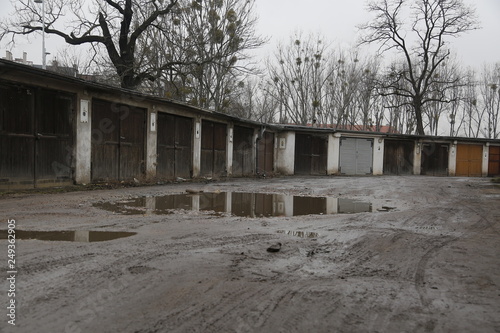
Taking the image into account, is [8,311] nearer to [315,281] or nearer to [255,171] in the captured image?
[315,281]

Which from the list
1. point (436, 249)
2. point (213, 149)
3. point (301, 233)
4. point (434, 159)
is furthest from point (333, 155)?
point (436, 249)

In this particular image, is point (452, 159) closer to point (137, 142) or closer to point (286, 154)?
point (286, 154)

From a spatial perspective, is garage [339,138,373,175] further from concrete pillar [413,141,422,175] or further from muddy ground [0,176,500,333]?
muddy ground [0,176,500,333]

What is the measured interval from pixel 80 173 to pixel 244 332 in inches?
389

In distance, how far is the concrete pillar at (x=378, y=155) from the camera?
2669cm

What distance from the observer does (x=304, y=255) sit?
14.6 feet

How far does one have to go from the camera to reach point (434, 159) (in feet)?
93.4

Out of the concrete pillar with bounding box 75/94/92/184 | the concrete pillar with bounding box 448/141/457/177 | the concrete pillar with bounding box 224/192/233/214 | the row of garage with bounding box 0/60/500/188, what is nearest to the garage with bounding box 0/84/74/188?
the row of garage with bounding box 0/60/500/188

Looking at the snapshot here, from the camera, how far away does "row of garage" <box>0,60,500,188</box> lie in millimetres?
9555

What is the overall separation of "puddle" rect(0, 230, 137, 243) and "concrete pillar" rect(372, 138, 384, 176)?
23.7 meters

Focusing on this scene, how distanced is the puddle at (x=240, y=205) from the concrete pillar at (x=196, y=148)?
5986mm

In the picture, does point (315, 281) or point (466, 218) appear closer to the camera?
point (315, 281)

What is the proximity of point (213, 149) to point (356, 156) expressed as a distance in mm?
12229

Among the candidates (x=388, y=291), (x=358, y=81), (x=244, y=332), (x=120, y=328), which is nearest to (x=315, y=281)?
(x=388, y=291)
